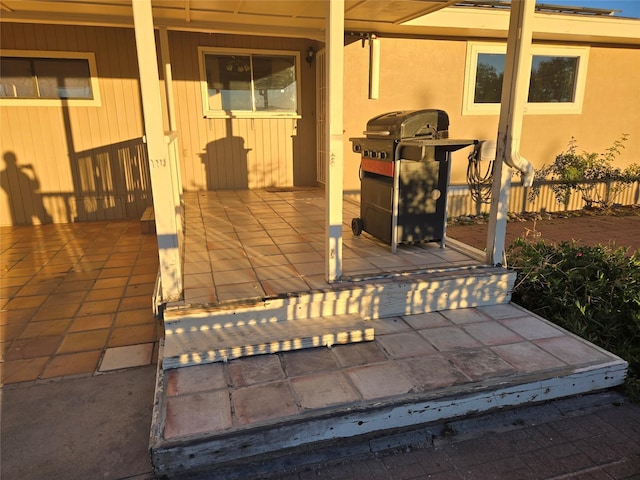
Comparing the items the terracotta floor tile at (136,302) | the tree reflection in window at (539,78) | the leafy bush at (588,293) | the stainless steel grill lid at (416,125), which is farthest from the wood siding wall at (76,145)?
the leafy bush at (588,293)

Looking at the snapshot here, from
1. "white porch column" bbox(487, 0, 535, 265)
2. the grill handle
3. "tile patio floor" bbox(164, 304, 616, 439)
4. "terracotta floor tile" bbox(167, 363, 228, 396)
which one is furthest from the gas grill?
"terracotta floor tile" bbox(167, 363, 228, 396)

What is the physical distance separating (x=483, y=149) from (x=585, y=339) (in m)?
1.50

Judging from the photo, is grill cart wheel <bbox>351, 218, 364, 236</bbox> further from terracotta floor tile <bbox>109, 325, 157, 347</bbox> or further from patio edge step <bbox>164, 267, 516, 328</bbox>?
terracotta floor tile <bbox>109, 325, 157, 347</bbox>

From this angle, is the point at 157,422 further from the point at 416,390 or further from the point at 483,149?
the point at 483,149

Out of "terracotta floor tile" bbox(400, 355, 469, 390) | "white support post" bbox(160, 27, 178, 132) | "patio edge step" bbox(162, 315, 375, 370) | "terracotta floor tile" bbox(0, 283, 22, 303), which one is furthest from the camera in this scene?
"white support post" bbox(160, 27, 178, 132)

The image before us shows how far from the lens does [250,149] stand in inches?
266

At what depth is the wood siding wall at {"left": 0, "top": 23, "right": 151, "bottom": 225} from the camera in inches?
227

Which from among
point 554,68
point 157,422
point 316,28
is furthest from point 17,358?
point 554,68

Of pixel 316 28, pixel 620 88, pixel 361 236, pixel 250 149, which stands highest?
pixel 316 28

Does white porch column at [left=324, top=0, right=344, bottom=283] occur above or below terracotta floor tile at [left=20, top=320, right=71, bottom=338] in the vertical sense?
above

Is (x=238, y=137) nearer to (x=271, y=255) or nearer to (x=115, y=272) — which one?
(x=115, y=272)

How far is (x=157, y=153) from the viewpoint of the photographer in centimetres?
249

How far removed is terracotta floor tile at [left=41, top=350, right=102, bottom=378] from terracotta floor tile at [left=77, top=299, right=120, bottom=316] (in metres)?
0.64

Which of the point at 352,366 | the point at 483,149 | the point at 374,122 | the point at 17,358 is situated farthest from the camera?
the point at 374,122
